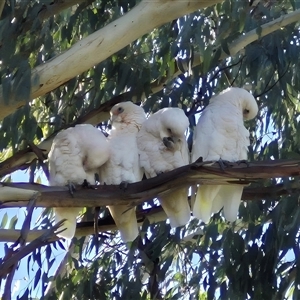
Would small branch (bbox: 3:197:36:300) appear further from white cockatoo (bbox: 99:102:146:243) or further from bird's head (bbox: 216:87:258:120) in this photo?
bird's head (bbox: 216:87:258:120)

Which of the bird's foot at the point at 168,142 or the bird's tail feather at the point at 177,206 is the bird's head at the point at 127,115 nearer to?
the bird's foot at the point at 168,142

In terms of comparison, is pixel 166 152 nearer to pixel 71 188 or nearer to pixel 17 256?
pixel 71 188

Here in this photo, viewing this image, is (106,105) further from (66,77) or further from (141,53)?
(66,77)

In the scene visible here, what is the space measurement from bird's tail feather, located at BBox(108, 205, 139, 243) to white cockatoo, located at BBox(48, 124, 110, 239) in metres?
0.16

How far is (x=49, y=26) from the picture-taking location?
10.3 ft

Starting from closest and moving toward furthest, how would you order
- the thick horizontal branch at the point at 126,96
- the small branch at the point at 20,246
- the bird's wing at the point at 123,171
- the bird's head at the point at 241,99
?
the small branch at the point at 20,246 < the bird's wing at the point at 123,171 < the bird's head at the point at 241,99 < the thick horizontal branch at the point at 126,96

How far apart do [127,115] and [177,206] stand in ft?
1.44

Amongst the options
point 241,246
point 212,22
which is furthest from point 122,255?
point 212,22

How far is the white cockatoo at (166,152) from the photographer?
2.81m

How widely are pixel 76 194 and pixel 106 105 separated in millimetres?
825

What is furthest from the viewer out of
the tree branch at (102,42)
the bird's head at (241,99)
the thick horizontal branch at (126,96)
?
the thick horizontal branch at (126,96)

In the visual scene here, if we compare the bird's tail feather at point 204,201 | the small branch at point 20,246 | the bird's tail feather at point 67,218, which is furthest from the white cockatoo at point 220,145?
the small branch at point 20,246

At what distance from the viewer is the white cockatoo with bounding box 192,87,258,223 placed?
285cm

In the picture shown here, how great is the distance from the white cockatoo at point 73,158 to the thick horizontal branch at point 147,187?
0.17 meters
